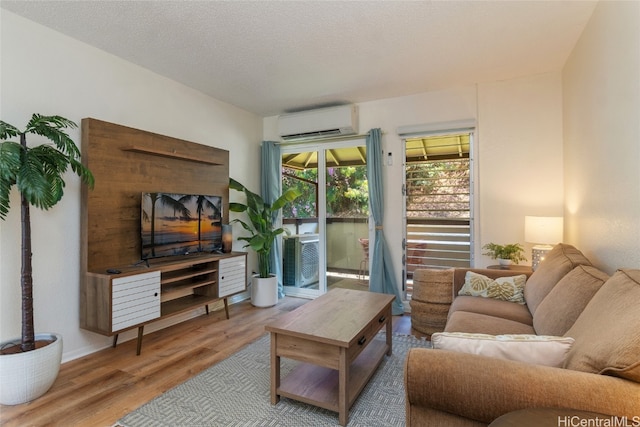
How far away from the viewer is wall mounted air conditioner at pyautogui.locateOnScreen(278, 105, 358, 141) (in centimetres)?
398

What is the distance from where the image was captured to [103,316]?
243cm

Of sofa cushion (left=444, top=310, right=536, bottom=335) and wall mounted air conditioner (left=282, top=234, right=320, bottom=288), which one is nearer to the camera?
sofa cushion (left=444, top=310, right=536, bottom=335)

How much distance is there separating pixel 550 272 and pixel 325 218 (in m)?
2.76

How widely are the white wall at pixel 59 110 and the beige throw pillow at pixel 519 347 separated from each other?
2.89 metres

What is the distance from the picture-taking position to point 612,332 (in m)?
1.08

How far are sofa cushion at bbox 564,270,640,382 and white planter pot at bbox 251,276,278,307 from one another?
10.5 ft

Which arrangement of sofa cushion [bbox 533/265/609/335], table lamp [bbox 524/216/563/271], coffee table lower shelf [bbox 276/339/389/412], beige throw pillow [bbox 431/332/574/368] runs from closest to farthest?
1. beige throw pillow [bbox 431/332/574/368]
2. sofa cushion [bbox 533/265/609/335]
3. coffee table lower shelf [bbox 276/339/389/412]
4. table lamp [bbox 524/216/563/271]

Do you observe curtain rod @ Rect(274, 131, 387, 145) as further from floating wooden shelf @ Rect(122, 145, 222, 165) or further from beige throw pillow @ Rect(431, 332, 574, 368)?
beige throw pillow @ Rect(431, 332, 574, 368)

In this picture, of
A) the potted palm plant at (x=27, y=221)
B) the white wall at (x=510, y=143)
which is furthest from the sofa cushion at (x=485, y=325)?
the potted palm plant at (x=27, y=221)

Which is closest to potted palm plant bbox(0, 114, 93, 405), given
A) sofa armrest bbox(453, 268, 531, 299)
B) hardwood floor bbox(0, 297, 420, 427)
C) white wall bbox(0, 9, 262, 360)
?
hardwood floor bbox(0, 297, 420, 427)

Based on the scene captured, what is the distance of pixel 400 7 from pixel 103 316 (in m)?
3.17

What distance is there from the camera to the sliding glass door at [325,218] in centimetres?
426

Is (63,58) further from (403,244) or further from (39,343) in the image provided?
(403,244)

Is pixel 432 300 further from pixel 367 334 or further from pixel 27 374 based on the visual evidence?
pixel 27 374
